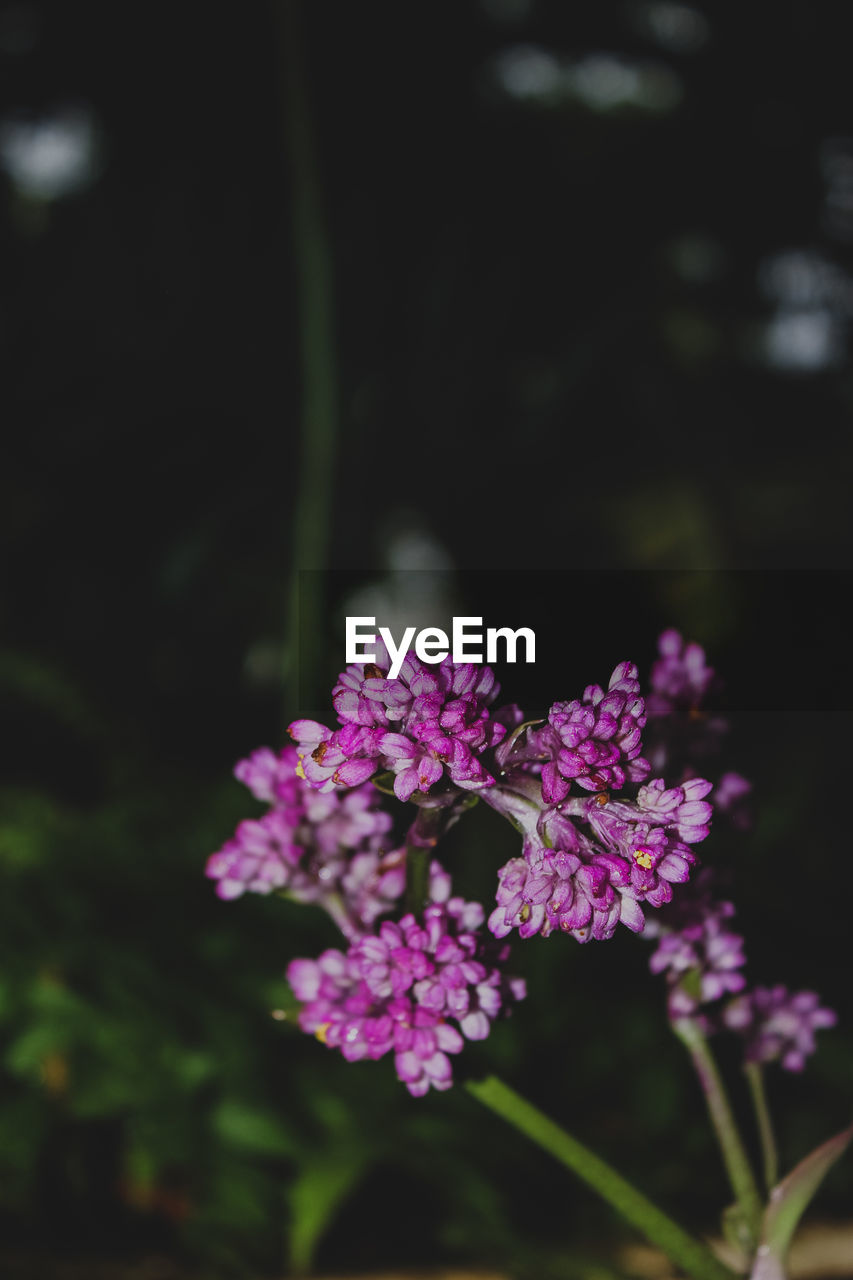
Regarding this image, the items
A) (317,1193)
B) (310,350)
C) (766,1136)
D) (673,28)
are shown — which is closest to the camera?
(766,1136)

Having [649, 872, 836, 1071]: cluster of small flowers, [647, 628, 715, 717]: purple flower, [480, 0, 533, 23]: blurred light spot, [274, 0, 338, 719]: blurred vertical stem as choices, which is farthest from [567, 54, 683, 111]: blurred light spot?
[649, 872, 836, 1071]: cluster of small flowers

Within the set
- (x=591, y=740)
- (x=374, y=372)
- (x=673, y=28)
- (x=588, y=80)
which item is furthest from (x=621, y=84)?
(x=591, y=740)

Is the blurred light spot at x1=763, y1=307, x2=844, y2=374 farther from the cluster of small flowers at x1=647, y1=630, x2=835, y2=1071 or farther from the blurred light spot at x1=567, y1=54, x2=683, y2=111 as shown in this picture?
Answer: the cluster of small flowers at x1=647, y1=630, x2=835, y2=1071

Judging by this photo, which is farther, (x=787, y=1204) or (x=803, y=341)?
(x=803, y=341)

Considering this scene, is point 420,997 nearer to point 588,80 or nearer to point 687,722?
point 687,722

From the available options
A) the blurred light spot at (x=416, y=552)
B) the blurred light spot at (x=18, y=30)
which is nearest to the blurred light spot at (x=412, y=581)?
the blurred light spot at (x=416, y=552)

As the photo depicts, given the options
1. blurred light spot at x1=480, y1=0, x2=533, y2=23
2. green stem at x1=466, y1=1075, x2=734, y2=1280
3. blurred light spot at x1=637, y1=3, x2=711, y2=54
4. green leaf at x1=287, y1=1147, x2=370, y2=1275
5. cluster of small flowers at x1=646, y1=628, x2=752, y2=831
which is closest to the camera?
green stem at x1=466, y1=1075, x2=734, y2=1280
